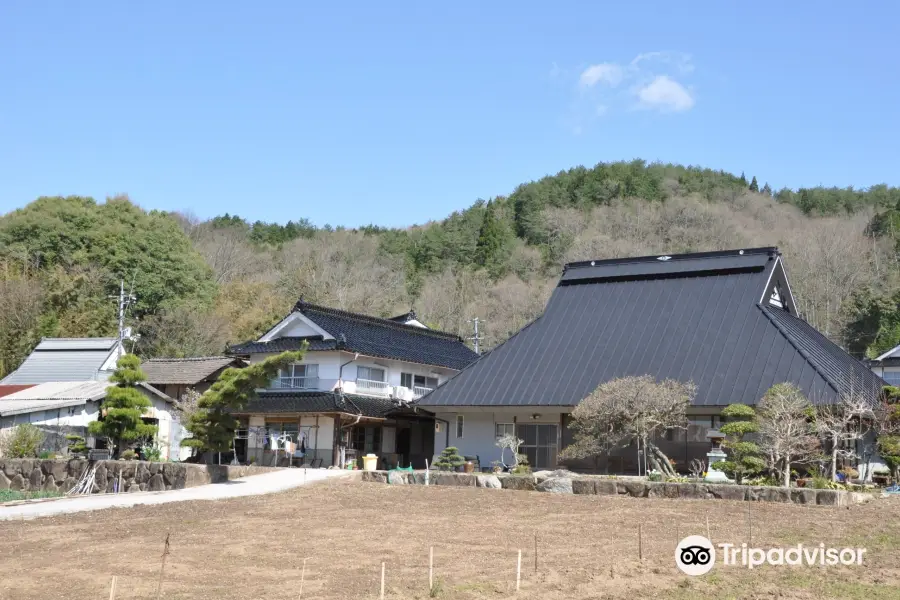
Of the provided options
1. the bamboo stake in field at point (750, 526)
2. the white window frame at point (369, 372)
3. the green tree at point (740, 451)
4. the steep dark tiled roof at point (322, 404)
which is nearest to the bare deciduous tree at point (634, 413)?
the green tree at point (740, 451)

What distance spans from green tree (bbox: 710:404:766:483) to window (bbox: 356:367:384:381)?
1558 cm

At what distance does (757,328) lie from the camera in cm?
2719

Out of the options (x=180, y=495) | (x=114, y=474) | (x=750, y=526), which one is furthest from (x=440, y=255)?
(x=750, y=526)

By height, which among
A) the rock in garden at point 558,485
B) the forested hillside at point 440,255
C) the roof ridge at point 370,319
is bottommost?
the rock in garden at point 558,485

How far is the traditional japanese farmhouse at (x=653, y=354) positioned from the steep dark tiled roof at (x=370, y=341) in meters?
5.03

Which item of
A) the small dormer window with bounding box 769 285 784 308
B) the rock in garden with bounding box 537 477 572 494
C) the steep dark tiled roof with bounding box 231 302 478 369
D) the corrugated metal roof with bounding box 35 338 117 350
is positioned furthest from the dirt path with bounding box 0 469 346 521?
the corrugated metal roof with bounding box 35 338 117 350

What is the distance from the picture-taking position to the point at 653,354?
1093 inches

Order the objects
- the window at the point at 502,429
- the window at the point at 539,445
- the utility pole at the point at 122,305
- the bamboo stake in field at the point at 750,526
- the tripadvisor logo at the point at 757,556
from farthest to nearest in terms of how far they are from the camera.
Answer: the utility pole at the point at 122,305, the window at the point at 502,429, the window at the point at 539,445, the bamboo stake in field at the point at 750,526, the tripadvisor logo at the point at 757,556

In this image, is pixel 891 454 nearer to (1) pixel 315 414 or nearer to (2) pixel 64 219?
(1) pixel 315 414

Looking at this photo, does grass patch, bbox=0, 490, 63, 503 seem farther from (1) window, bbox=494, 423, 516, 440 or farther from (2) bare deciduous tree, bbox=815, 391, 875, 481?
(2) bare deciduous tree, bbox=815, 391, 875, 481

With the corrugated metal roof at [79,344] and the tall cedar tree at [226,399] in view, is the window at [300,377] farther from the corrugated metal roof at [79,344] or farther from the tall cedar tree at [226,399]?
the corrugated metal roof at [79,344]

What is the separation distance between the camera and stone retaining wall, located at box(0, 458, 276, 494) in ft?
81.5

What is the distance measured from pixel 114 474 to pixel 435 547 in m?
14.6

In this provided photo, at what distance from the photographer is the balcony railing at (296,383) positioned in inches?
1325
